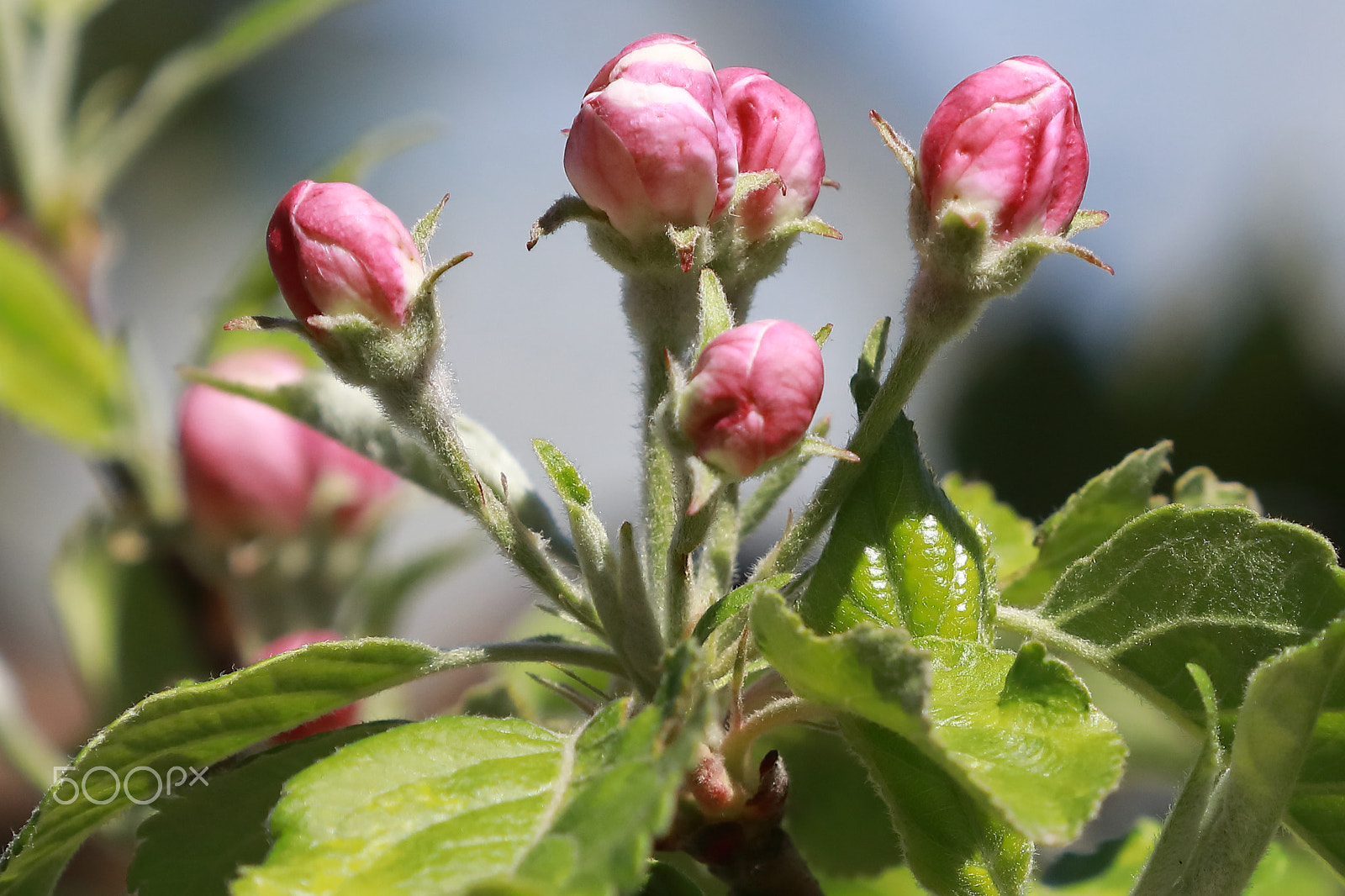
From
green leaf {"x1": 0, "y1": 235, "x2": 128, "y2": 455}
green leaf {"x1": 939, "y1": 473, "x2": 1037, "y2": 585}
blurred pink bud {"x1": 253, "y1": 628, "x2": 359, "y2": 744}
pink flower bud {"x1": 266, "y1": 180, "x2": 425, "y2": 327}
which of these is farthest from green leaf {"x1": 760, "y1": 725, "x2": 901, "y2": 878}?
green leaf {"x1": 0, "y1": 235, "x2": 128, "y2": 455}

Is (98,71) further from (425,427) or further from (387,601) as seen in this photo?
(425,427)

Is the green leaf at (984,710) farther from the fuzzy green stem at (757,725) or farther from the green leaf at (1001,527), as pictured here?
the green leaf at (1001,527)

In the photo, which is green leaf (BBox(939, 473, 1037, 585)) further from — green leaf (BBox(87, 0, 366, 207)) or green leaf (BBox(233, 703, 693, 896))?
green leaf (BBox(87, 0, 366, 207))

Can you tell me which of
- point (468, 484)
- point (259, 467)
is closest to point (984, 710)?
point (468, 484)

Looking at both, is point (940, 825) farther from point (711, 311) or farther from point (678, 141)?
point (678, 141)

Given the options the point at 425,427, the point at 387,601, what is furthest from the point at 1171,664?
the point at 387,601
